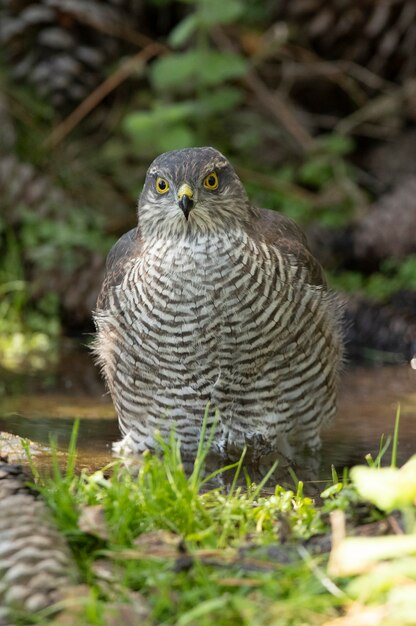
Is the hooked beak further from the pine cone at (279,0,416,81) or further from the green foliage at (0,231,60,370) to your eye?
the pine cone at (279,0,416,81)

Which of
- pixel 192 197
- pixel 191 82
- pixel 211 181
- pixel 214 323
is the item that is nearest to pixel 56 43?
pixel 191 82

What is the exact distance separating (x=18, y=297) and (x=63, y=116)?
220 centimetres

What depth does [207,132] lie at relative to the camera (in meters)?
10.2

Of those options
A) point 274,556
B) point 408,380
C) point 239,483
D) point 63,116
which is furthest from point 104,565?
point 63,116

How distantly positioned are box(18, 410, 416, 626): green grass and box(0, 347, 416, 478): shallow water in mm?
1192

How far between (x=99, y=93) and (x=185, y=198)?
5.16 metres

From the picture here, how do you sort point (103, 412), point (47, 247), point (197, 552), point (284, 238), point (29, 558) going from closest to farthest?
point (29, 558), point (197, 552), point (284, 238), point (103, 412), point (47, 247)

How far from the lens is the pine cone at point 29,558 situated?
8.36 feet

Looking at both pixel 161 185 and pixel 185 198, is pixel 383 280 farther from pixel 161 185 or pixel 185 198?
pixel 185 198

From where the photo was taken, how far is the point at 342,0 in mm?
9484

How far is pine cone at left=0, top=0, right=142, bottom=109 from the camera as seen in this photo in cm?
933

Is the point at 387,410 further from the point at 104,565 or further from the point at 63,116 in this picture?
the point at 63,116

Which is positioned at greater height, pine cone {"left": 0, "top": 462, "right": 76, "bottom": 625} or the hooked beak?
the hooked beak

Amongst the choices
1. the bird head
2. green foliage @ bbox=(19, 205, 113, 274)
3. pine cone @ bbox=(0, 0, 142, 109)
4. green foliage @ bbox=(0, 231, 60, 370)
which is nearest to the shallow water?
green foliage @ bbox=(0, 231, 60, 370)
